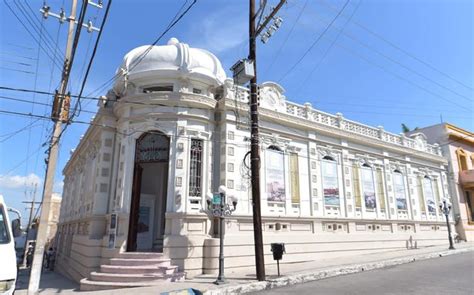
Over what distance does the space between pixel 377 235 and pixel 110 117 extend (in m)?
16.5

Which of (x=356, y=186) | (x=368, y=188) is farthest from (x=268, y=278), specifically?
(x=368, y=188)

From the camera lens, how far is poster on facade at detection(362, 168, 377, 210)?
774 inches

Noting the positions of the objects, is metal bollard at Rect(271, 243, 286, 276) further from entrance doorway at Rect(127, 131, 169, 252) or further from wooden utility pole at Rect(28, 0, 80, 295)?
wooden utility pole at Rect(28, 0, 80, 295)

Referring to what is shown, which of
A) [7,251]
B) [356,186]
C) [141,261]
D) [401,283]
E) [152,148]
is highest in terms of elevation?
[152,148]

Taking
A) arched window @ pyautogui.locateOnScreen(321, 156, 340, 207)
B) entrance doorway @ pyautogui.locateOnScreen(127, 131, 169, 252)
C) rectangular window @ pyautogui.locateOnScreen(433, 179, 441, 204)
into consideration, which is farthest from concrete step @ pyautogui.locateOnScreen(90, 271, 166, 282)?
rectangular window @ pyautogui.locateOnScreen(433, 179, 441, 204)

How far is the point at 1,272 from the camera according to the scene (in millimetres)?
5977

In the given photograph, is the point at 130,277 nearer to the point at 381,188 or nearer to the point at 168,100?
the point at 168,100

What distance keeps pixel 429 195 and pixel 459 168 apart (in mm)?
6206

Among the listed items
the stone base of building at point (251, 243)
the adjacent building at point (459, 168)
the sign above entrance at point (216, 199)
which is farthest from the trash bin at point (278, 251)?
the adjacent building at point (459, 168)

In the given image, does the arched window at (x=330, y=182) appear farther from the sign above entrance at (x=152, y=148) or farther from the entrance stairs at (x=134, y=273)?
the entrance stairs at (x=134, y=273)

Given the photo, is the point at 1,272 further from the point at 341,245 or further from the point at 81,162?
the point at 81,162

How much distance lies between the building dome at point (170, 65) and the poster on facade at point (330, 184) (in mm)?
7744

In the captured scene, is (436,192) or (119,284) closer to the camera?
(119,284)

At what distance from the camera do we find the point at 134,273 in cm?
1177
